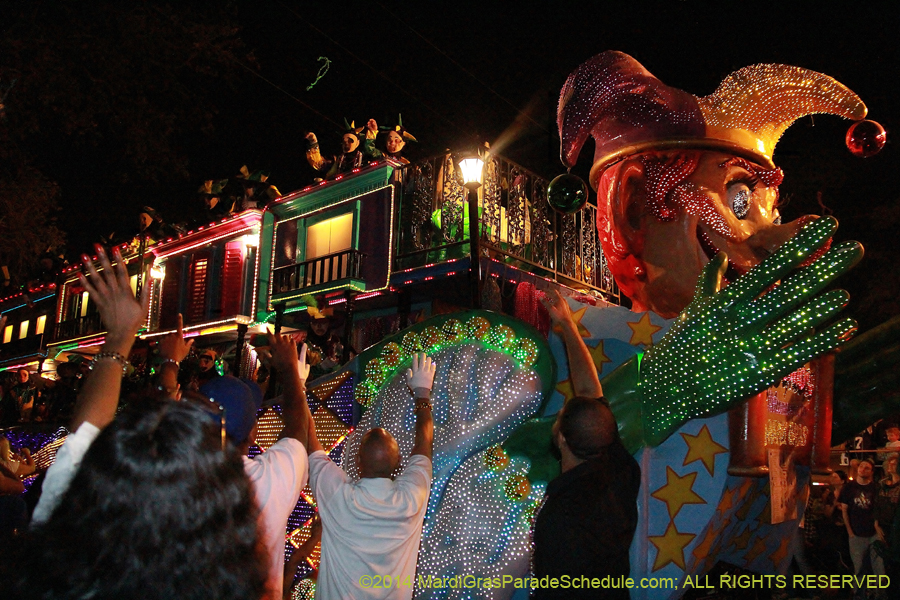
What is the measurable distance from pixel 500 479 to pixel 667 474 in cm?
77

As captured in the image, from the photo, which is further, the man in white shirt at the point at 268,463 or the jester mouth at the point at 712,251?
the jester mouth at the point at 712,251

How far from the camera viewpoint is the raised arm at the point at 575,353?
3055 mm

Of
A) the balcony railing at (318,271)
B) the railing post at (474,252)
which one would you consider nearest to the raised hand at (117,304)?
the railing post at (474,252)

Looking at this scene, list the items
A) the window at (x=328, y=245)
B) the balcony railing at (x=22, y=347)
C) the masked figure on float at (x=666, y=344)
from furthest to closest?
the balcony railing at (x=22, y=347) < the window at (x=328, y=245) < the masked figure on float at (x=666, y=344)

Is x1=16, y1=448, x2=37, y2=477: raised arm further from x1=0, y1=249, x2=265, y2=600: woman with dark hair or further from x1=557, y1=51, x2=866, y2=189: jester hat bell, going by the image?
x1=0, y1=249, x2=265, y2=600: woman with dark hair

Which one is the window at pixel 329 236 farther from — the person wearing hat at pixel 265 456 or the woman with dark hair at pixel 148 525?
the woman with dark hair at pixel 148 525

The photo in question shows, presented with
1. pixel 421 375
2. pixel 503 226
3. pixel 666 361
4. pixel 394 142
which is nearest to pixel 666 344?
pixel 666 361

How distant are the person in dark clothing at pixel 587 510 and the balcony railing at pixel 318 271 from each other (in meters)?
11.3

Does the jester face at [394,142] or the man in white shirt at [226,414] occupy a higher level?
the jester face at [394,142]

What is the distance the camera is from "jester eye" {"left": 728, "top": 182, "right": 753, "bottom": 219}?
3.73 meters

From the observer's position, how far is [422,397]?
11.0 feet

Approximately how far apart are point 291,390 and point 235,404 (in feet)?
1.89

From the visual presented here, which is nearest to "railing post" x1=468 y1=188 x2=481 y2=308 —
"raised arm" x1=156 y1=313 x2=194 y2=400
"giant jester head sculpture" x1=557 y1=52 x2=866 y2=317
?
"giant jester head sculpture" x1=557 y1=52 x2=866 y2=317

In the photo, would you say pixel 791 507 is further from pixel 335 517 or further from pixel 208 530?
pixel 208 530
